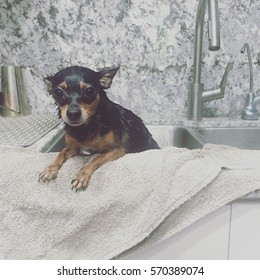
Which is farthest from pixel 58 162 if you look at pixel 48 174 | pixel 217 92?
pixel 217 92

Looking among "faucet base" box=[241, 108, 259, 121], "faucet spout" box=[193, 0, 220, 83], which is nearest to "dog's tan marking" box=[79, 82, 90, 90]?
"faucet spout" box=[193, 0, 220, 83]

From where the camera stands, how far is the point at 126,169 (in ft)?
2.23

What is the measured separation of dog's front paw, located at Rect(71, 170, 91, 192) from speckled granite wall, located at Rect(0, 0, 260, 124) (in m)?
0.55

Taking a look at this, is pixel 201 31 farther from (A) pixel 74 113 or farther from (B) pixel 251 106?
(A) pixel 74 113

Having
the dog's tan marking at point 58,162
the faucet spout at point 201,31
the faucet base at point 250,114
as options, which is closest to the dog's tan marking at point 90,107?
the dog's tan marking at point 58,162

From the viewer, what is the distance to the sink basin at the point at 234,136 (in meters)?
1.16

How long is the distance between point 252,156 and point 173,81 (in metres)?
0.58

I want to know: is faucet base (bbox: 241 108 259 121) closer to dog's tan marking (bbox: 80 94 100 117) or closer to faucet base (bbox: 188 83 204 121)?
faucet base (bbox: 188 83 204 121)

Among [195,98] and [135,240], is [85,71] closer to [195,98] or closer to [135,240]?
[135,240]

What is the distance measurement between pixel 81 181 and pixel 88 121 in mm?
196

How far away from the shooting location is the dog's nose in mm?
710

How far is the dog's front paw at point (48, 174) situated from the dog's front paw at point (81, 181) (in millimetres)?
41

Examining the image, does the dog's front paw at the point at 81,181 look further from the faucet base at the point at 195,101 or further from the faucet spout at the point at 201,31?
the faucet base at the point at 195,101

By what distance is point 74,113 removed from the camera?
28.0 inches
